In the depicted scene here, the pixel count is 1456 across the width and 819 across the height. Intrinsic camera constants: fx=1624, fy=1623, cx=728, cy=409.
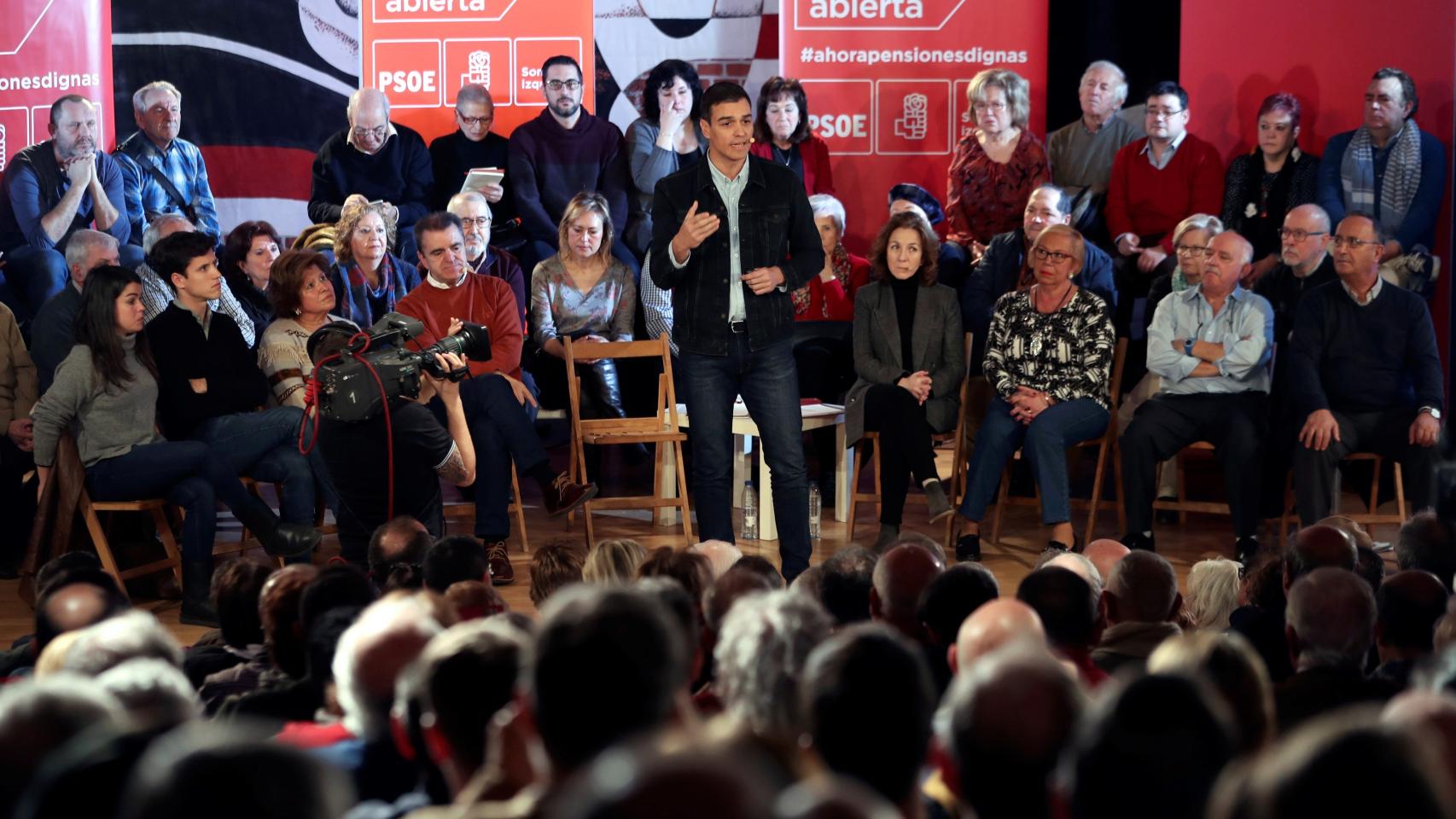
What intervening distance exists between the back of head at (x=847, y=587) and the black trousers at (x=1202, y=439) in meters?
2.43

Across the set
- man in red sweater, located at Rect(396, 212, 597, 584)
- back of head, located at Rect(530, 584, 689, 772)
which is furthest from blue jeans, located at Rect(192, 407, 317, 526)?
back of head, located at Rect(530, 584, 689, 772)

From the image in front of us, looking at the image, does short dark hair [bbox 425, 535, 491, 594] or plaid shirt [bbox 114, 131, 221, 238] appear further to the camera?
plaid shirt [bbox 114, 131, 221, 238]

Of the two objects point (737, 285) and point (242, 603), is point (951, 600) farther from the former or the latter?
point (737, 285)

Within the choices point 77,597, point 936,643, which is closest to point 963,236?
point 936,643

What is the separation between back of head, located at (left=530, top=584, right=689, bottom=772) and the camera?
118 cm

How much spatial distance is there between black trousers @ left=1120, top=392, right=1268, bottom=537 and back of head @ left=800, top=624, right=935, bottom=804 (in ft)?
13.0

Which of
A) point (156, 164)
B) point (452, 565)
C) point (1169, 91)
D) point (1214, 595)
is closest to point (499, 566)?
point (452, 565)

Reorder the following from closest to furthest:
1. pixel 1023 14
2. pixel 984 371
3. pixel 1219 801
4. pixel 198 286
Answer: pixel 1219 801 → pixel 198 286 → pixel 984 371 → pixel 1023 14

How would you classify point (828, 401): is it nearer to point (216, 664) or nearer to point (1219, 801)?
point (216, 664)

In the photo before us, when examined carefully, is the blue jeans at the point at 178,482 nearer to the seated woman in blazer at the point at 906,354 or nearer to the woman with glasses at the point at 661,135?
the seated woman in blazer at the point at 906,354

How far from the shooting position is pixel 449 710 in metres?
1.55

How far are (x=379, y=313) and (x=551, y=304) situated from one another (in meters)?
0.65

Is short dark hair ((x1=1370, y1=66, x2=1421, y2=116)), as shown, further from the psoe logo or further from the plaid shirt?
the plaid shirt

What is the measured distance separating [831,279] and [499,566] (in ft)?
6.94
